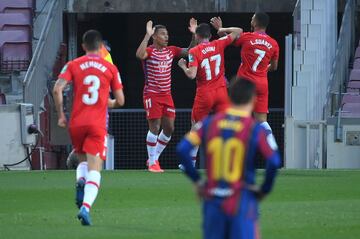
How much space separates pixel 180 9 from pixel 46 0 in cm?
305

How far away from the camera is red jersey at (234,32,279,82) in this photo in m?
20.5

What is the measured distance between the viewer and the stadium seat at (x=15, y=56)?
1171 inches

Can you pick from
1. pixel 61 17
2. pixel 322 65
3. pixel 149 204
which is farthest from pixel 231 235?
pixel 61 17

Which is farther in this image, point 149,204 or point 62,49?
point 62,49

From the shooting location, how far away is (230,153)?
31.7 ft

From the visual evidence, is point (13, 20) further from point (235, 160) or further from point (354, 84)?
point (235, 160)

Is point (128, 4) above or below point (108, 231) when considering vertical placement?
above

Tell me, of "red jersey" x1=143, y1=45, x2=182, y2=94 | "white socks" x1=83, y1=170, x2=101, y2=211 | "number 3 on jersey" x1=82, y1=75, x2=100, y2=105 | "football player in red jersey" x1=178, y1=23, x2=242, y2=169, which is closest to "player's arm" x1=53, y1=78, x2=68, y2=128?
"number 3 on jersey" x1=82, y1=75, x2=100, y2=105

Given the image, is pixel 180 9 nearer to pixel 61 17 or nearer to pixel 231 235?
pixel 61 17

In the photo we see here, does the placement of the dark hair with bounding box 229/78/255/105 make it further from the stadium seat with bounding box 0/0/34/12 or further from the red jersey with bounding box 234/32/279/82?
the stadium seat with bounding box 0/0/34/12

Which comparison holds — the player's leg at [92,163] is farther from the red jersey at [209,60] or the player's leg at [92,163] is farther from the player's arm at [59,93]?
the red jersey at [209,60]

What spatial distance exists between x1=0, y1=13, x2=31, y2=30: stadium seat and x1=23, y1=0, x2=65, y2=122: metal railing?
2.19 ft

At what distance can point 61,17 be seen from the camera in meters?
31.2

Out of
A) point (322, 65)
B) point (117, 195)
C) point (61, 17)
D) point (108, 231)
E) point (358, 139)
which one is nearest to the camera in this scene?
point (108, 231)
